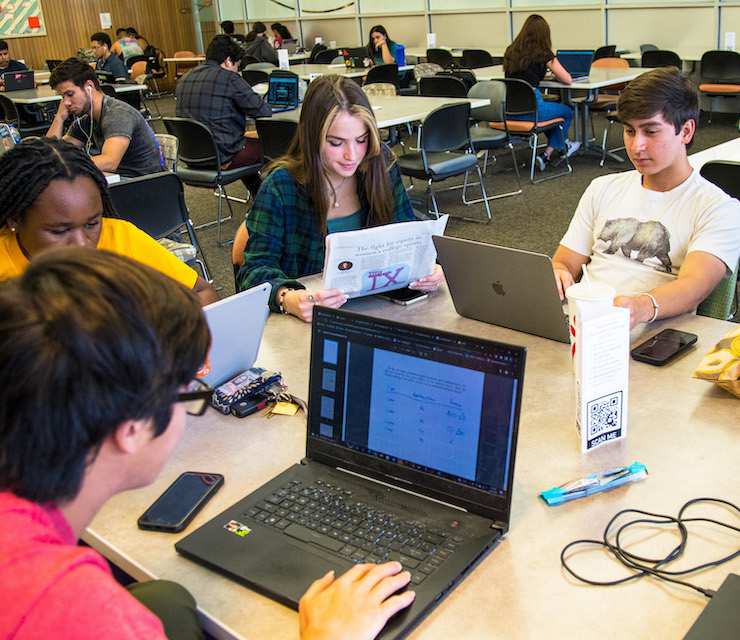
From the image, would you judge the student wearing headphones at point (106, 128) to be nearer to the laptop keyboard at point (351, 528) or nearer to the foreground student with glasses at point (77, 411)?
the laptop keyboard at point (351, 528)

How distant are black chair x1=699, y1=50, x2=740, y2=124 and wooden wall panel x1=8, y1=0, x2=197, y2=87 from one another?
393 inches

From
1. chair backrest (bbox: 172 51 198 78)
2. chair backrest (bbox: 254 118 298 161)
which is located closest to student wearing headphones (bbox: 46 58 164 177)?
chair backrest (bbox: 254 118 298 161)

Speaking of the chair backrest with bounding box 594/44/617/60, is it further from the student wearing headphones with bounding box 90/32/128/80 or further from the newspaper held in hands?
the newspaper held in hands

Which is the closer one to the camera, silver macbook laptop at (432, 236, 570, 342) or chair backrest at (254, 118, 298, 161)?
silver macbook laptop at (432, 236, 570, 342)

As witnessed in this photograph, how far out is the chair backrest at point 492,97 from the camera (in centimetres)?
542

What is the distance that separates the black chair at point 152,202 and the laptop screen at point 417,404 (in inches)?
88.1

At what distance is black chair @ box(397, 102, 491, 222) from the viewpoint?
15.1 feet

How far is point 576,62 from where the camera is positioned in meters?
6.38

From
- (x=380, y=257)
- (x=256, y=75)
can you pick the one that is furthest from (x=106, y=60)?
(x=380, y=257)

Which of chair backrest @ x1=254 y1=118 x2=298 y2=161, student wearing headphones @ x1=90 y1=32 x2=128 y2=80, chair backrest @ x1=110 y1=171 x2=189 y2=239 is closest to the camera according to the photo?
chair backrest @ x1=110 y1=171 x2=189 y2=239

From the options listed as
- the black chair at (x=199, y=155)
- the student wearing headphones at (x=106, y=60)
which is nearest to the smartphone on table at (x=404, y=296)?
the black chair at (x=199, y=155)

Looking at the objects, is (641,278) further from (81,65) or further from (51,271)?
(81,65)

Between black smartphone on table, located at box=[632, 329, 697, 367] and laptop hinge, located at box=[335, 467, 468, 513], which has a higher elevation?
black smartphone on table, located at box=[632, 329, 697, 367]

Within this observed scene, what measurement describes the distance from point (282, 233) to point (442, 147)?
2822 millimetres
